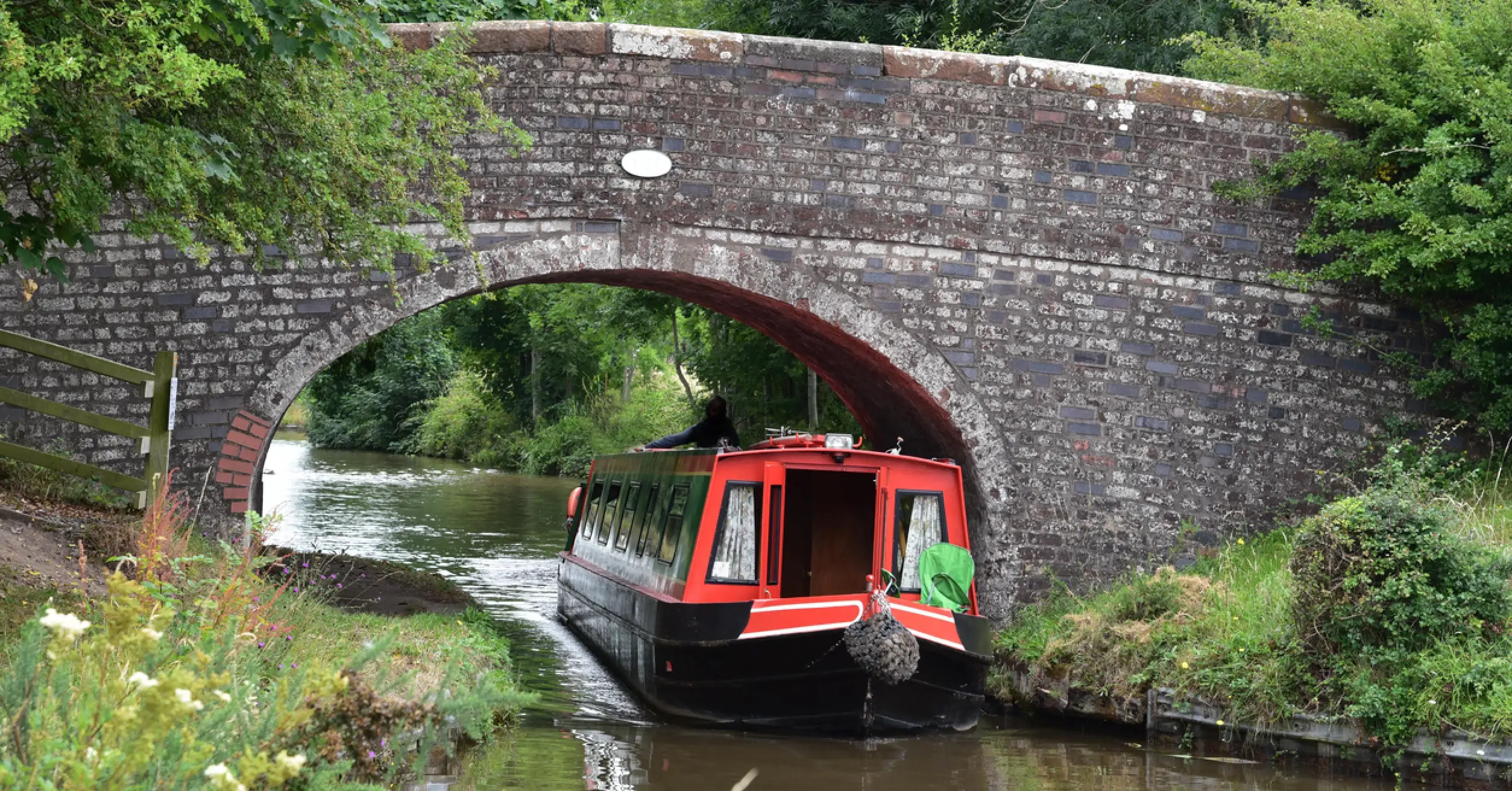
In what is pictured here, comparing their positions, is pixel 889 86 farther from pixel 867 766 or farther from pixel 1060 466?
pixel 867 766

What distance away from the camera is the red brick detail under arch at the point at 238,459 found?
9133 mm

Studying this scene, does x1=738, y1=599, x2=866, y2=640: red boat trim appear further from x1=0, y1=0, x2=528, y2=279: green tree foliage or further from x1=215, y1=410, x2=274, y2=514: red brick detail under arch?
x1=215, y1=410, x2=274, y2=514: red brick detail under arch

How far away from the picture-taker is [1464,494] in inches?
376

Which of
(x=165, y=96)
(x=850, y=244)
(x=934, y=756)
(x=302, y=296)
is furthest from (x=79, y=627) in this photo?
(x=850, y=244)

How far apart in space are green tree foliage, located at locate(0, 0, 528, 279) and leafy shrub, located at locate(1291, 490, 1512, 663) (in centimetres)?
503

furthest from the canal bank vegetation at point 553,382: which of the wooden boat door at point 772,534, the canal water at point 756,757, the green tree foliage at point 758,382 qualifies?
the wooden boat door at point 772,534

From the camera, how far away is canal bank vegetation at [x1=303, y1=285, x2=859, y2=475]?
1762cm

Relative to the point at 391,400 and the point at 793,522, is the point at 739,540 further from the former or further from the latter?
the point at 391,400

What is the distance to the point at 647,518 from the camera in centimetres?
1006

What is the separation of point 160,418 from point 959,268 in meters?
5.29

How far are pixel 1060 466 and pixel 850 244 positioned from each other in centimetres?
216

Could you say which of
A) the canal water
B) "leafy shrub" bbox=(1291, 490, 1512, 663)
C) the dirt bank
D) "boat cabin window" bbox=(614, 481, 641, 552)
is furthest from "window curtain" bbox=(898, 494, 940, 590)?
the dirt bank

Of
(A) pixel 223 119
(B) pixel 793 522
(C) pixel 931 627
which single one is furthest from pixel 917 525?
(A) pixel 223 119

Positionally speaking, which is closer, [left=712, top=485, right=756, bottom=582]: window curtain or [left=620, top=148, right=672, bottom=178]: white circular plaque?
[left=712, top=485, right=756, bottom=582]: window curtain
